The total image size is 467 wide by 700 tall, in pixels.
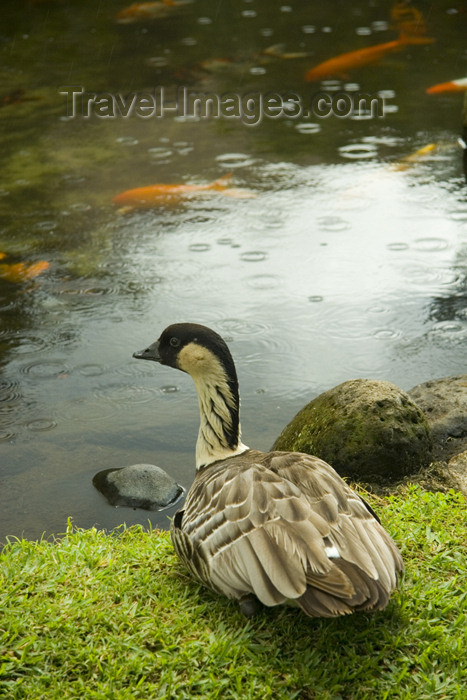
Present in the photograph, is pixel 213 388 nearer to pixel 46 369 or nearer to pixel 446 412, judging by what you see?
pixel 446 412

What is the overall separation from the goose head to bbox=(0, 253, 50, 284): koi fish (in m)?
4.21

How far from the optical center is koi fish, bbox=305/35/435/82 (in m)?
13.7

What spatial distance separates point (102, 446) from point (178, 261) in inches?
122

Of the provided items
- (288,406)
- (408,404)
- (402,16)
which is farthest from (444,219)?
(402,16)

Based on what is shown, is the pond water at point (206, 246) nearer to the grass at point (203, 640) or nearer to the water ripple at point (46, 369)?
the water ripple at point (46, 369)

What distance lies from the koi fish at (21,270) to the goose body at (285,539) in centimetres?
465

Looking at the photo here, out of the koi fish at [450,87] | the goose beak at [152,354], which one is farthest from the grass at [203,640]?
the koi fish at [450,87]

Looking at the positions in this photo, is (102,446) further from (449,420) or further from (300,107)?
(300,107)

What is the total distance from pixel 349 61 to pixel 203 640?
12357 mm

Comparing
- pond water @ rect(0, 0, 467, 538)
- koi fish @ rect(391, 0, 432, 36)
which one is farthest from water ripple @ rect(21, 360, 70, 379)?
koi fish @ rect(391, 0, 432, 36)

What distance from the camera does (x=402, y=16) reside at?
681 inches

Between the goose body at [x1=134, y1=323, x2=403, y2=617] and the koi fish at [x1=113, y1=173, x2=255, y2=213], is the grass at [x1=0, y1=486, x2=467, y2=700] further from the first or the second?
the koi fish at [x1=113, y1=173, x2=255, y2=213]

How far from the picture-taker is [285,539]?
3.32 meters

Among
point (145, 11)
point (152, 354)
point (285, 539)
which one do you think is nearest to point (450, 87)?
point (145, 11)
